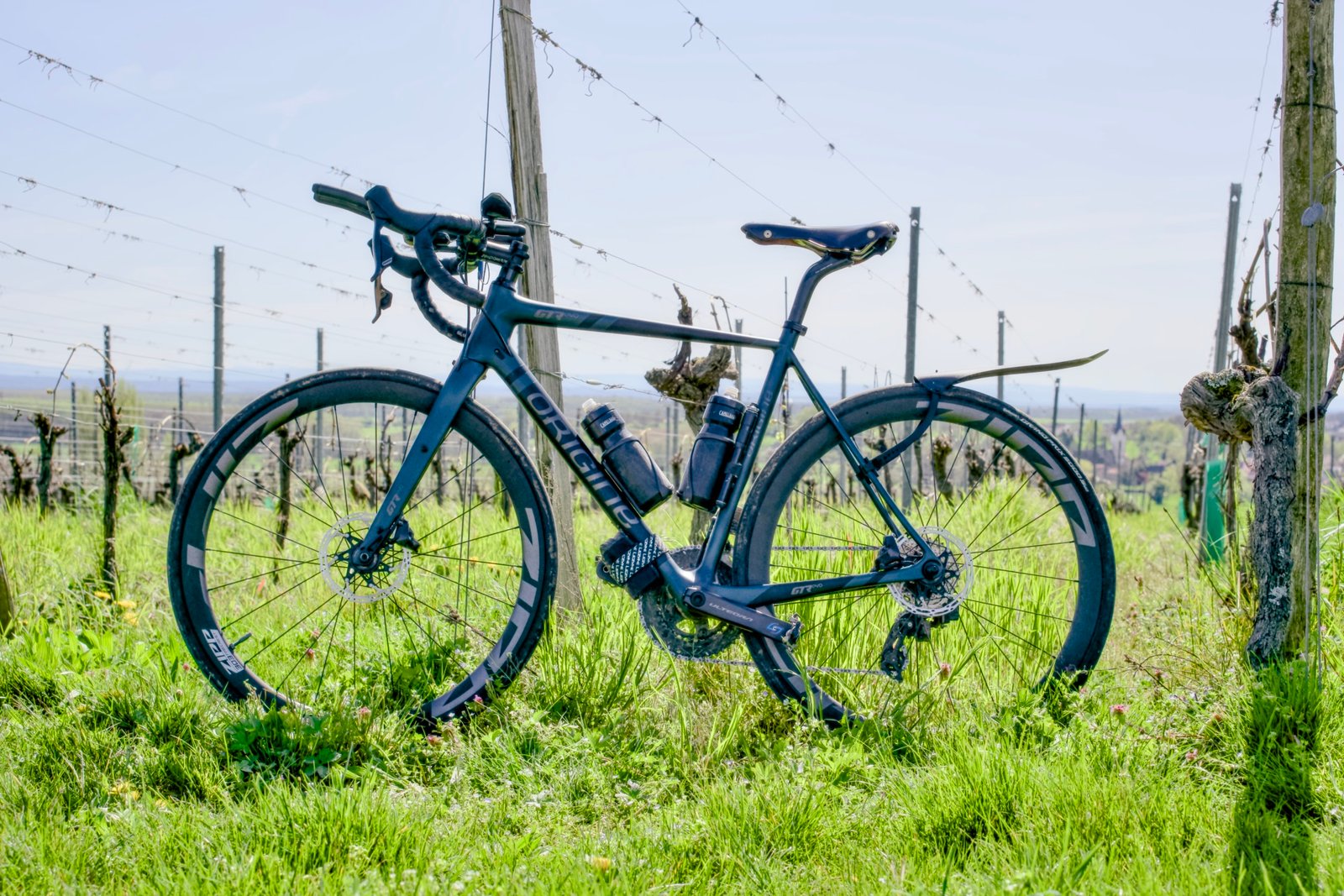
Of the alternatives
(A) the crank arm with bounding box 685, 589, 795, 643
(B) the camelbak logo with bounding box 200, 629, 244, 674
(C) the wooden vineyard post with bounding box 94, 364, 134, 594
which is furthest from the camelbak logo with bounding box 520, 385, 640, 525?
(C) the wooden vineyard post with bounding box 94, 364, 134, 594

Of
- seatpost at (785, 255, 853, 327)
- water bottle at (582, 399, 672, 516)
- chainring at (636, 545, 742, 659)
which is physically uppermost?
seatpost at (785, 255, 853, 327)

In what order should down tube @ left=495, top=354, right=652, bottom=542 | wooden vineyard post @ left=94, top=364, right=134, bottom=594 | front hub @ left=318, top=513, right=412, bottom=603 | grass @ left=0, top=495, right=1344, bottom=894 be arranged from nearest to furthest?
grass @ left=0, top=495, right=1344, bottom=894
front hub @ left=318, top=513, right=412, bottom=603
down tube @ left=495, top=354, right=652, bottom=542
wooden vineyard post @ left=94, top=364, right=134, bottom=594

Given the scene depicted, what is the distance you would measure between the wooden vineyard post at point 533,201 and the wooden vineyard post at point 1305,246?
223cm

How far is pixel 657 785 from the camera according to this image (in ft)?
7.23

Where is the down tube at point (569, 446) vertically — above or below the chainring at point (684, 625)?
above

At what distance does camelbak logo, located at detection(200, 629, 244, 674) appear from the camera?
97.0 inches

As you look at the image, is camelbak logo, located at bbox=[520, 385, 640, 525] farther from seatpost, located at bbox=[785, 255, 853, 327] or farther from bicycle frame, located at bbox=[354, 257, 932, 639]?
seatpost, located at bbox=[785, 255, 853, 327]

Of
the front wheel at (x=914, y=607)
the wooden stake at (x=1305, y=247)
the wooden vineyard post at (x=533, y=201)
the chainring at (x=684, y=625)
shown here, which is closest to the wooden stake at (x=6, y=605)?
the wooden vineyard post at (x=533, y=201)

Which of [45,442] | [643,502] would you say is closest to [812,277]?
[643,502]

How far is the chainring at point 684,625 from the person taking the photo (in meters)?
2.48

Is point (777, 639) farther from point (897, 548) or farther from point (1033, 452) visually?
point (1033, 452)

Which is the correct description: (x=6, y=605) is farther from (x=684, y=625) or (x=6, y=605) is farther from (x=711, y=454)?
(x=711, y=454)

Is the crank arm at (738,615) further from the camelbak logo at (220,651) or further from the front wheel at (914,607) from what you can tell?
the camelbak logo at (220,651)

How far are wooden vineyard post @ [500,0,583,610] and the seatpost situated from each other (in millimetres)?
1099
